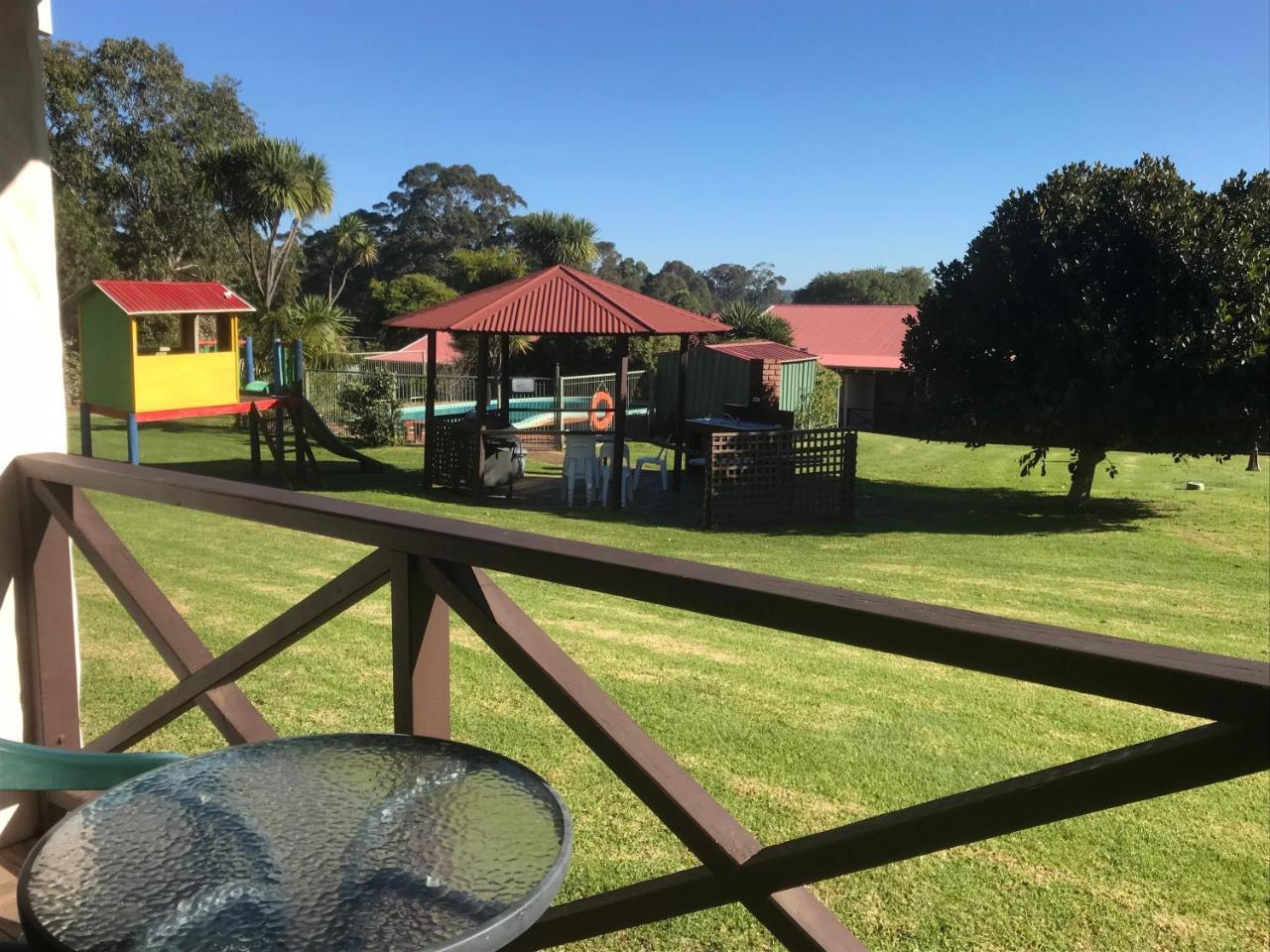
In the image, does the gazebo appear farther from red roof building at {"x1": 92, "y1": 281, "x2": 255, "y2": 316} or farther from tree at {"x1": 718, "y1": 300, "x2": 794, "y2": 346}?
tree at {"x1": 718, "y1": 300, "x2": 794, "y2": 346}

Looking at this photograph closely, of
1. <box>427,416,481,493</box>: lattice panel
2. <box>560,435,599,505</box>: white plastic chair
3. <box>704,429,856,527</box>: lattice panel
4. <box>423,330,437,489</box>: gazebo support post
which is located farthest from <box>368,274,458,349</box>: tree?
<box>704,429,856,527</box>: lattice panel

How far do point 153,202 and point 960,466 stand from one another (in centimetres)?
3278

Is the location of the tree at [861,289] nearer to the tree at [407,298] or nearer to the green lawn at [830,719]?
the tree at [407,298]

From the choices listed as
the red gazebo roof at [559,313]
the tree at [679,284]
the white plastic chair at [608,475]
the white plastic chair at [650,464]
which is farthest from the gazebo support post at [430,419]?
the tree at [679,284]

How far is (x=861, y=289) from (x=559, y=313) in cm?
7902

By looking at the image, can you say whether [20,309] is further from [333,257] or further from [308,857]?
[333,257]

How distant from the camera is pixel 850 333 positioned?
165ft

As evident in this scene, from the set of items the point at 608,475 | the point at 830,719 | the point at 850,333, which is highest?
the point at 850,333

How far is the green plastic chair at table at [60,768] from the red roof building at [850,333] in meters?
43.3

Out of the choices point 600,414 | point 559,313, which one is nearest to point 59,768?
point 559,313

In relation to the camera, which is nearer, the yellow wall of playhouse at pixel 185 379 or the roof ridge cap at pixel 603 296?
the roof ridge cap at pixel 603 296

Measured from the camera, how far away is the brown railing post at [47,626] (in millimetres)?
3297

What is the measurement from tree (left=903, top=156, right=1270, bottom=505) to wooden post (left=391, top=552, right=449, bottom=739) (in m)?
16.9

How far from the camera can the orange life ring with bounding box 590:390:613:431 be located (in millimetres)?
26234
